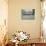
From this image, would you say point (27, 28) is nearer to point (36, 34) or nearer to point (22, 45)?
point (36, 34)

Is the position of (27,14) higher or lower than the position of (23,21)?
higher

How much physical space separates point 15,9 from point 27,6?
1.17 ft

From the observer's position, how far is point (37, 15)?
412 centimetres

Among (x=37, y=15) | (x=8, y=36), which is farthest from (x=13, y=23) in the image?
(x=37, y=15)

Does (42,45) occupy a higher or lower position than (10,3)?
lower

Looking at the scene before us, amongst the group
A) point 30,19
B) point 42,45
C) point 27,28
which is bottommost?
point 42,45

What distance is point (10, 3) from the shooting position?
4211mm

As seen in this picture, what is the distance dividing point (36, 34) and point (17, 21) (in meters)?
0.66

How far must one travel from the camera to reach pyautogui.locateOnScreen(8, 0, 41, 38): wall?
411 cm

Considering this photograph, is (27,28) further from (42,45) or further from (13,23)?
(42,45)

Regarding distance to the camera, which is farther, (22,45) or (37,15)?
(37,15)

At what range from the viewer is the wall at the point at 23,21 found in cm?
411

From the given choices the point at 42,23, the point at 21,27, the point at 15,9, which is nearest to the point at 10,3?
the point at 15,9

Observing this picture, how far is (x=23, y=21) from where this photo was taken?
13.6 feet
